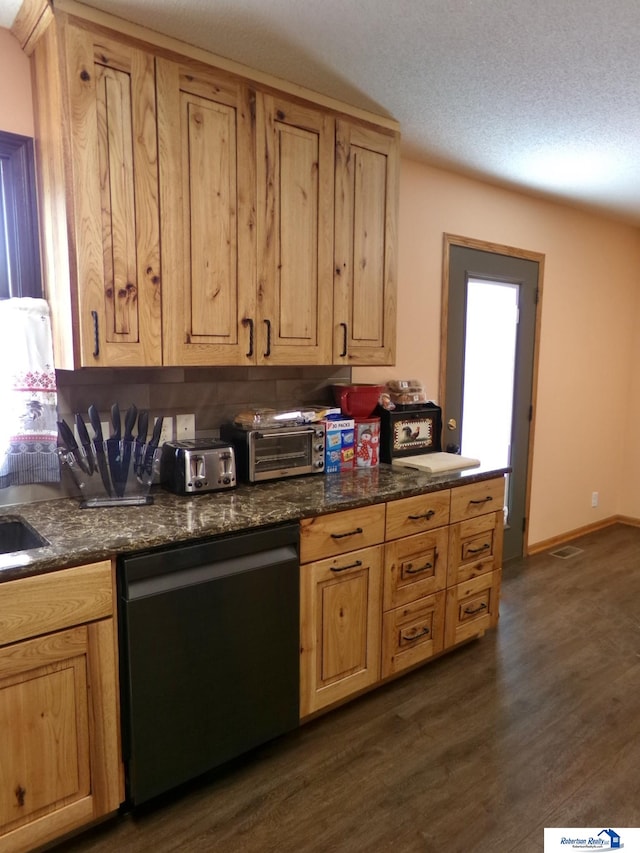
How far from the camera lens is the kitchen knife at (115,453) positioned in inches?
77.0

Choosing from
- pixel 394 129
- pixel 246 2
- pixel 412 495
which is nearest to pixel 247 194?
pixel 246 2

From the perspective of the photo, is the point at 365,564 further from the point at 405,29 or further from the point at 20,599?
the point at 405,29

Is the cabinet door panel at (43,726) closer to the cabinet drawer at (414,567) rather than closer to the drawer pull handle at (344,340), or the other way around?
the cabinet drawer at (414,567)

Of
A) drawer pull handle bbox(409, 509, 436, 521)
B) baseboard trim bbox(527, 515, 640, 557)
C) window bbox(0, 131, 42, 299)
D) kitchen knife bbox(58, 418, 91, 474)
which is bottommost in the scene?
baseboard trim bbox(527, 515, 640, 557)

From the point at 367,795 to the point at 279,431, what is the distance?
1.34m

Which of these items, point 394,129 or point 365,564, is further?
point 394,129

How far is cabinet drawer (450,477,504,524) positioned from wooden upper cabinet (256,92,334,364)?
2.93 ft

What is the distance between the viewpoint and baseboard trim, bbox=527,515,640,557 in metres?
4.21

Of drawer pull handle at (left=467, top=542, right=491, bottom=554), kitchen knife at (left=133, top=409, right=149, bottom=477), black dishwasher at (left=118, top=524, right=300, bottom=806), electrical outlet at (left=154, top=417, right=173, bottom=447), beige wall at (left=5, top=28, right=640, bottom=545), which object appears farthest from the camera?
beige wall at (left=5, top=28, right=640, bottom=545)

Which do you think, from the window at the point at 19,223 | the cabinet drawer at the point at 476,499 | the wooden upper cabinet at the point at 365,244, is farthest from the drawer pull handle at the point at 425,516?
the window at the point at 19,223

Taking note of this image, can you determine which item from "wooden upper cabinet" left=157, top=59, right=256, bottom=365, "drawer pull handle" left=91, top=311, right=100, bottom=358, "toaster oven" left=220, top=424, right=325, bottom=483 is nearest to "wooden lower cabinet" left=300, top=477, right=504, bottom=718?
"toaster oven" left=220, top=424, right=325, bottom=483

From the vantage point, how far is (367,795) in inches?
74.2

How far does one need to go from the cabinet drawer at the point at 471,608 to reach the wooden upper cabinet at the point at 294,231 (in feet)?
4.21

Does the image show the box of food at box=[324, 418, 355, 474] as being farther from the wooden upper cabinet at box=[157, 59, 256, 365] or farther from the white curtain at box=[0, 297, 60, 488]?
the white curtain at box=[0, 297, 60, 488]
